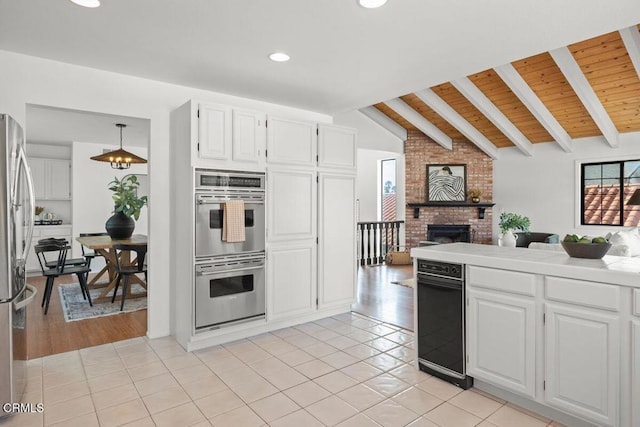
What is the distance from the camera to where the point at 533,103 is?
580cm


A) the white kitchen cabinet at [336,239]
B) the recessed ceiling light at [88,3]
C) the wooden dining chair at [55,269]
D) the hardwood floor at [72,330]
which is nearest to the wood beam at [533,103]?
the white kitchen cabinet at [336,239]

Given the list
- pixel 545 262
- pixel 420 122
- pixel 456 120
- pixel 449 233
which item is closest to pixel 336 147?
pixel 545 262

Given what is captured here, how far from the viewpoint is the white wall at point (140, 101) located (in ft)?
10.4

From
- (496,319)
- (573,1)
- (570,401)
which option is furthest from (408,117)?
(570,401)

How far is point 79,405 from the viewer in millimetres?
2525

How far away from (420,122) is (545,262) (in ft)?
18.5

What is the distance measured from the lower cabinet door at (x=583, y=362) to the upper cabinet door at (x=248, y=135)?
273 centimetres

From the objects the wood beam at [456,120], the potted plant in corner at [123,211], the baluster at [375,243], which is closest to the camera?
the potted plant in corner at [123,211]

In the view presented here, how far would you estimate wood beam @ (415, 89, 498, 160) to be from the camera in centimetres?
633

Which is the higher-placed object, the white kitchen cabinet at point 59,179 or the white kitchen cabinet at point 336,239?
the white kitchen cabinet at point 59,179

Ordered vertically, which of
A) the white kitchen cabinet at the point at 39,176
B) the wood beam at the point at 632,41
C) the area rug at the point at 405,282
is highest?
the wood beam at the point at 632,41

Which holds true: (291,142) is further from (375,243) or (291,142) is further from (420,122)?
(375,243)

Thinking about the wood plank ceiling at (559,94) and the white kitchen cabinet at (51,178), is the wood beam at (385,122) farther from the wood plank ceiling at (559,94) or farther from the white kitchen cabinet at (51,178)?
the white kitchen cabinet at (51,178)

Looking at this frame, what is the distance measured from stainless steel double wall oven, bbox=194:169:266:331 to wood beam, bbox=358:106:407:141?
4.61 m
